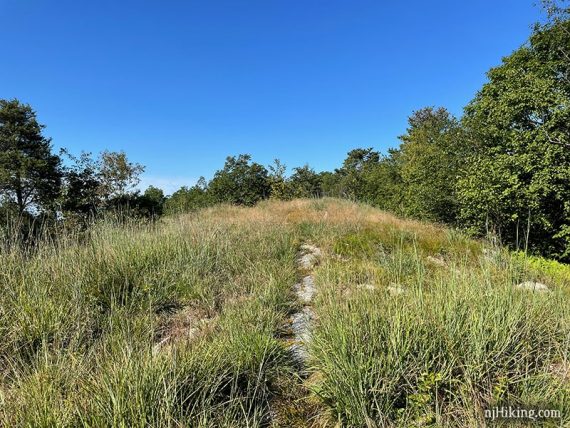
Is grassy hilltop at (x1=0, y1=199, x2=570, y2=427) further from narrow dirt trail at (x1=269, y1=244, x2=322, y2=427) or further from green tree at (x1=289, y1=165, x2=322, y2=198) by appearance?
green tree at (x1=289, y1=165, x2=322, y2=198)

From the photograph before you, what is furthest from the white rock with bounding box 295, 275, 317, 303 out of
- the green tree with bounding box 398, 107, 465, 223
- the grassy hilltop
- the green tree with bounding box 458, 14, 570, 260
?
the green tree with bounding box 398, 107, 465, 223

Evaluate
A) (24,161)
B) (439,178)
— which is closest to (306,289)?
(439,178)

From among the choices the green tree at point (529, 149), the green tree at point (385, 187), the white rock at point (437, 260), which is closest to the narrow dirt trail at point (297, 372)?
the white rock at point (437, 260)

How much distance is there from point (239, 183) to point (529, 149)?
609 inches

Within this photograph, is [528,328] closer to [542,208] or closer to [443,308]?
[443,308]

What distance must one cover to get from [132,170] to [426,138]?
804 inches

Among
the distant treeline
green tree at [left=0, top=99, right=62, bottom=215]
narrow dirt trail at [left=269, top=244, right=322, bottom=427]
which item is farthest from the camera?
green tree at [left=0, top=99, right=62, bottom=215]

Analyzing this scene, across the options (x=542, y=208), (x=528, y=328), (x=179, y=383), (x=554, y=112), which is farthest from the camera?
(x=542, y=208)

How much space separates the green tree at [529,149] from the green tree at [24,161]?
22670 millimetres

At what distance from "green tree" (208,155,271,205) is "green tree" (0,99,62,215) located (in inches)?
396

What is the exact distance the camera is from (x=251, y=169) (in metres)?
20.9

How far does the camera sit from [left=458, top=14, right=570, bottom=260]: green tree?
8.98 metres

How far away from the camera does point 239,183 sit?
20.8 metres

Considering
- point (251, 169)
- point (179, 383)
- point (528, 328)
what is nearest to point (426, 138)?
point (251, 169)
